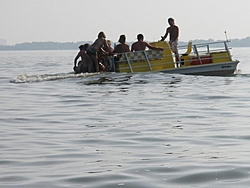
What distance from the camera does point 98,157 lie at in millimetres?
7184

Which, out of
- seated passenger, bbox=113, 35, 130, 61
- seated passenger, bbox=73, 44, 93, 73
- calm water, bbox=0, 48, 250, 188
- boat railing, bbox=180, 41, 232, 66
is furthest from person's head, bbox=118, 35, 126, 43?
calm water, bbox=0, 48, 250, 188

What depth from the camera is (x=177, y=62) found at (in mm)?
20734

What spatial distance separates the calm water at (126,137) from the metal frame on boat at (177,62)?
3.78 m

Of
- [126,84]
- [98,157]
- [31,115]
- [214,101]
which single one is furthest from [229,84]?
[98,157]

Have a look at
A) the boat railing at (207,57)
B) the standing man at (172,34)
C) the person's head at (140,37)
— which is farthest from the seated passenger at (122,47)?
the boat railing at (207,57)

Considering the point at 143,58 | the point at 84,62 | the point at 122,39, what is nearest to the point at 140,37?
the point at 122,39

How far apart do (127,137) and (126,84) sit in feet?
30.7

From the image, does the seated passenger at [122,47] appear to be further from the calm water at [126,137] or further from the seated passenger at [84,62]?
the calm water at [126,137]

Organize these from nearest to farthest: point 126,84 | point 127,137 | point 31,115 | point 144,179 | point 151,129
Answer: point 144,179 → point 127,137 → point 151,129 → point 31,115 → point 126,84

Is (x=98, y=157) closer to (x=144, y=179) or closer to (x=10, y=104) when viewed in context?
(x=144, y=179)

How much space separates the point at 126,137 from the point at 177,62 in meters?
12.3

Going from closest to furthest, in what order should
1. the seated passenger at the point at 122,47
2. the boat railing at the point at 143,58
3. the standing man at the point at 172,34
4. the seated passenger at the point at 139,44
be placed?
the boat railing at the point at 143,58 < the seated passenger at the point at 139,44 < the seated passenger at the point at 122,47 < the standing man at the point at 172,34

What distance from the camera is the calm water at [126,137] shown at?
607 cm

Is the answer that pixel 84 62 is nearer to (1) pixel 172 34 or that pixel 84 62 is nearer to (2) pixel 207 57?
(1) pixel 172 34
